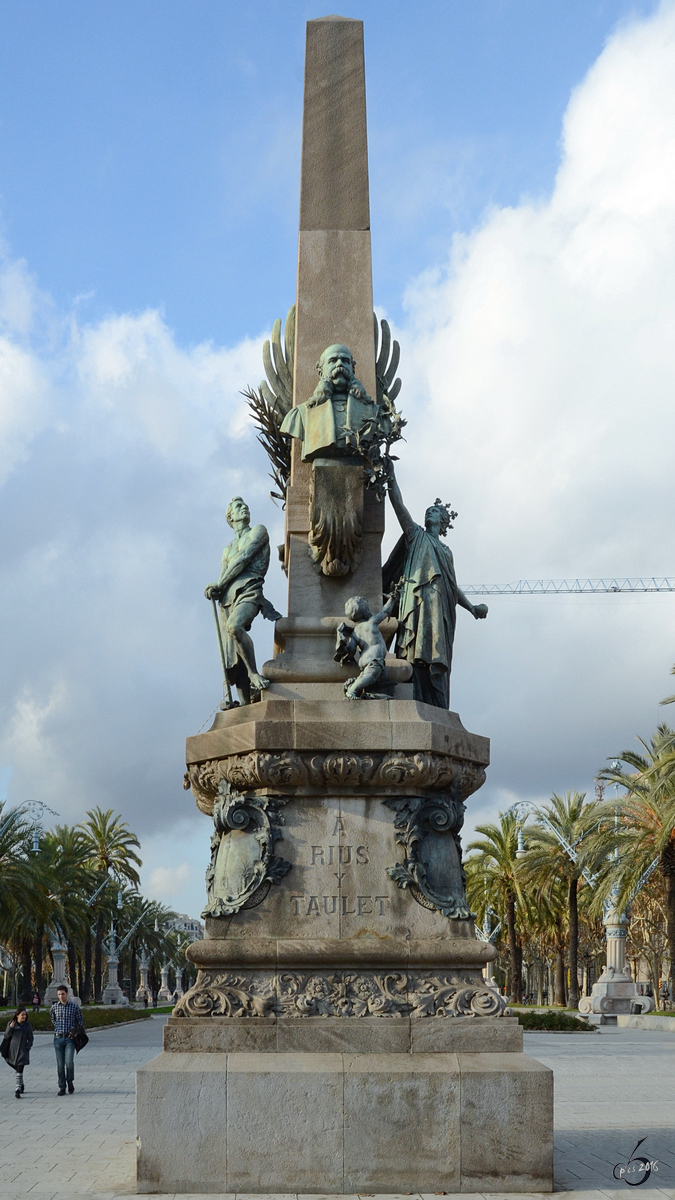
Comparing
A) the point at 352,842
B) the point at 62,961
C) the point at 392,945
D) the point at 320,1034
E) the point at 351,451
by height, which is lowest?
the point at 62,961

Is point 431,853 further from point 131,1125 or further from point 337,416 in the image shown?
point 131,1125

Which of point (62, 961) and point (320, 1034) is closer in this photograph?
point (320, 1034)

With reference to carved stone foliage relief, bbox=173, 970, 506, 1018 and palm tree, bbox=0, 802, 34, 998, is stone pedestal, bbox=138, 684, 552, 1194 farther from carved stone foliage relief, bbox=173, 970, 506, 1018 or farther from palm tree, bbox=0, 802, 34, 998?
palm tree, bbox=0, 802, 34, 998

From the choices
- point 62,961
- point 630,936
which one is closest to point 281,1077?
point 62,961

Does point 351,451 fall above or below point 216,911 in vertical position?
above

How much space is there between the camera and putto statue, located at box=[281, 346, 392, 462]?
11.4 m

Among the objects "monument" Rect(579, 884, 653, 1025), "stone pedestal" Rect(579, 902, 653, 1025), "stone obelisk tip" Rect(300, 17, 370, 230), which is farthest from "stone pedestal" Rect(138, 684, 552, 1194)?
"stone pedestal" Rect(579, 902, 653, 1025)

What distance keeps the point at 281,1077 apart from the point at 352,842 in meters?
1.83

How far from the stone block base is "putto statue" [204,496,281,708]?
3.10 meters

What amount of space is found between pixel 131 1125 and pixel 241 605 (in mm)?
6272

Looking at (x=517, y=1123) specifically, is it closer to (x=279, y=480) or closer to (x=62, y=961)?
(x=279, y=480)

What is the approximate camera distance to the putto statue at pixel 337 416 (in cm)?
1140

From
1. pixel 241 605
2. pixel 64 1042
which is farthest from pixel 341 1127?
pixel 64 1042

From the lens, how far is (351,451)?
1141 cm
